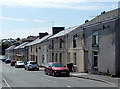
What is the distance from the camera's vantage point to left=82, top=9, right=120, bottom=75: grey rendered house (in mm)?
25547

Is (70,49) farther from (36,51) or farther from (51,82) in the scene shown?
(36,51)

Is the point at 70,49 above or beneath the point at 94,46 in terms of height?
beneath

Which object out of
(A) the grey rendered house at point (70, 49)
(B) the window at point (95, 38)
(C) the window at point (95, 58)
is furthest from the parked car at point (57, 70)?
(B) the window at point (95, 38)

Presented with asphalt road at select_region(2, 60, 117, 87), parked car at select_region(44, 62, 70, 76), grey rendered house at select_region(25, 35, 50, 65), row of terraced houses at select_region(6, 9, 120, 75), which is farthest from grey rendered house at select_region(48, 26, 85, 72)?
grey rendered house at select_region(25, 35, 50, 65)

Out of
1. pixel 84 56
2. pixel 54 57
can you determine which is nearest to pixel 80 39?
pixel 84 56

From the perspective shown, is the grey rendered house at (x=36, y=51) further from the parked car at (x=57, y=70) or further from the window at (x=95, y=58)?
the window at (x=95, y=58)

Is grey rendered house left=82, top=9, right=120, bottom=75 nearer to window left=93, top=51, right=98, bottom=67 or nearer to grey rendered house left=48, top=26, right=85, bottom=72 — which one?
A: window left=93, top=51, right=98, bottom=67

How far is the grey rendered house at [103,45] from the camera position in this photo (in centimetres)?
2555

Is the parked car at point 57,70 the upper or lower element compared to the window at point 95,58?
lower

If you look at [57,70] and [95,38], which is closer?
[57,70]

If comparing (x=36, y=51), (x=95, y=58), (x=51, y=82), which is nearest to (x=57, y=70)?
(x=95, y=58)


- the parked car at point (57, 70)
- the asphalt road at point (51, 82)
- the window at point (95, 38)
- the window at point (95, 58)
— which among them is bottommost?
the asphalt road at point (51, 82)

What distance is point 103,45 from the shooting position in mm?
28047

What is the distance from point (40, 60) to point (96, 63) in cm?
3028
